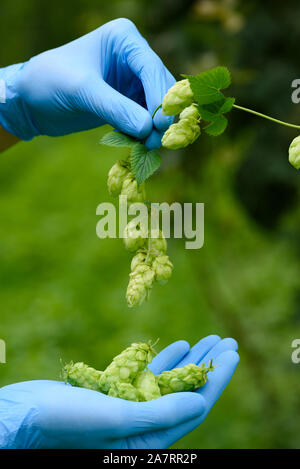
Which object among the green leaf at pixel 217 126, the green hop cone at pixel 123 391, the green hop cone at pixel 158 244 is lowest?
the green hop cone at pixel 123 391

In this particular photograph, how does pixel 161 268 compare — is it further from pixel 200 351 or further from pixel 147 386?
pixel 200 351

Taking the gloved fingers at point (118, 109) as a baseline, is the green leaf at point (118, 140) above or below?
below

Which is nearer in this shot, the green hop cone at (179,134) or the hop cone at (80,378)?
the green hop cone at (179,134)

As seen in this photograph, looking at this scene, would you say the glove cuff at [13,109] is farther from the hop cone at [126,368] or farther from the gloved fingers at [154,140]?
the hop cone at [126,368]

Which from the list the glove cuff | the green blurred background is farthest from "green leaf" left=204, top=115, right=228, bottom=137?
the green blurred background

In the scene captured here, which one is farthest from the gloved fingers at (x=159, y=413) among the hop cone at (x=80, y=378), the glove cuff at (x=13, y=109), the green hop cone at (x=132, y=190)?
the glove cuff at (x=13, y=109)

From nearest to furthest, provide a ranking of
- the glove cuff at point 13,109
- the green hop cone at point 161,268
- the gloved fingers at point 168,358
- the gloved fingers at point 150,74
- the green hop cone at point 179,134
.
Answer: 1. the green hop cone at point 179,134
2. the green hop cone at point 161,268
3. the gloved fingers at point 150,74
4. the gloved fingers at point 168,358
5. the glove cuff at point 13,109

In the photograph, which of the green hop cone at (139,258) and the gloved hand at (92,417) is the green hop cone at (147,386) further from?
the green hop cone at (139,258)

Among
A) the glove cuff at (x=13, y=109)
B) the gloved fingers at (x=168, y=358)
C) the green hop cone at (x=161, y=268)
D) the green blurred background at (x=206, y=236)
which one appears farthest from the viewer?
the green blurred background at (x=206, y=236)
